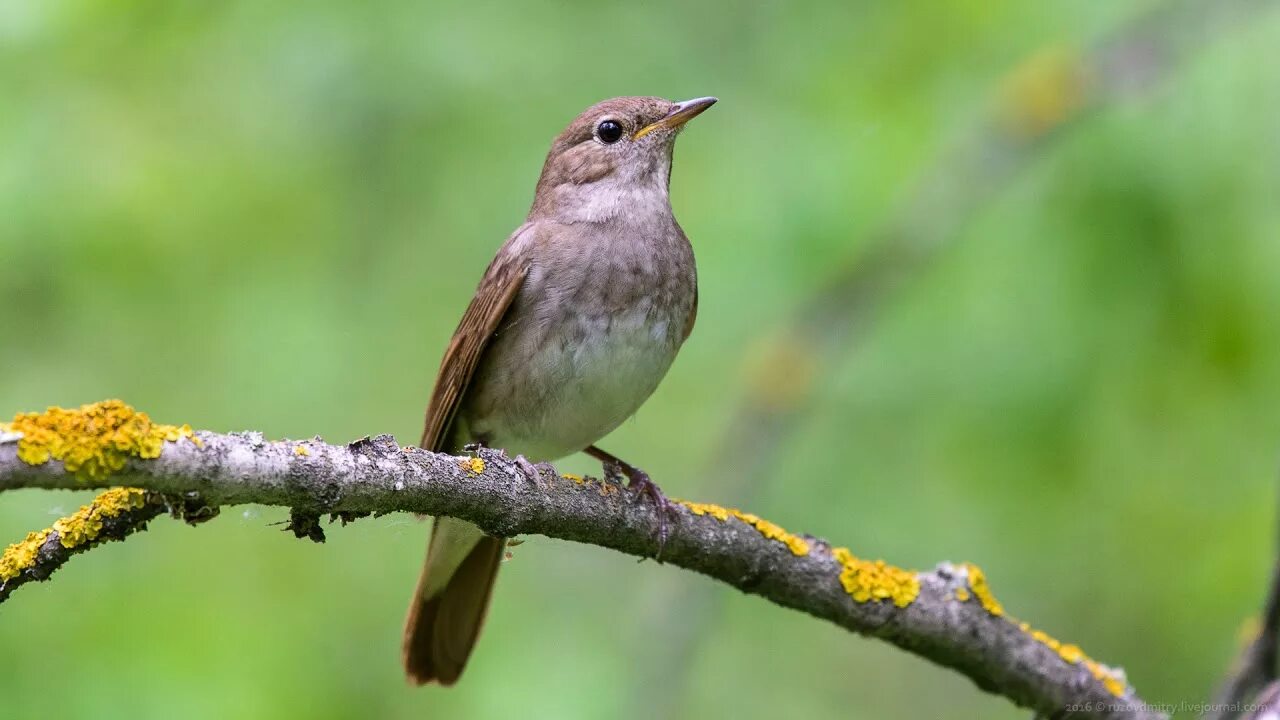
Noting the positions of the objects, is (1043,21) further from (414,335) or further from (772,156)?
(414,335)

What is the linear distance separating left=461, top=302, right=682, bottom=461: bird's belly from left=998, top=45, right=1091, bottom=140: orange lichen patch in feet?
5.39

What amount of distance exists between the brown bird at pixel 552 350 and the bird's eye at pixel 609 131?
8.7 inches

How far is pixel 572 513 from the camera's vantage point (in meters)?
3.90

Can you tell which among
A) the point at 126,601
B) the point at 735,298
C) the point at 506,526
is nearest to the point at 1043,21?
the point at 735,298

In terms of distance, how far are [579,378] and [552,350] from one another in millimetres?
153

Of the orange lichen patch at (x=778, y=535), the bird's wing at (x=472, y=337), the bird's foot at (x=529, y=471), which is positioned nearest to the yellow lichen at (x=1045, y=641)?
the orange lichen patch at (x=778, y=535)

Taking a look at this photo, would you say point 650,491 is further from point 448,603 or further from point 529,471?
point 448,603

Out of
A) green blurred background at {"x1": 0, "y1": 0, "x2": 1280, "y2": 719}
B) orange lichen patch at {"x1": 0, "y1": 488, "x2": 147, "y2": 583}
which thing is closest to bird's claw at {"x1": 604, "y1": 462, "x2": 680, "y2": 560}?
green blurred background at {"x1": 0, "y1": 0, "x2": 1280, "y2": 719}

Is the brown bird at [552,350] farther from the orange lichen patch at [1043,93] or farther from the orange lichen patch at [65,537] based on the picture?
the orange lichen patch at [65,537]

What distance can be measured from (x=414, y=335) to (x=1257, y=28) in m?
4.34

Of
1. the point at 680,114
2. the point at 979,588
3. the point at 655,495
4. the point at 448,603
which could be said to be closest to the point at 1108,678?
the point at 979,588

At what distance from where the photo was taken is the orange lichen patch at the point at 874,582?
14.0 ft

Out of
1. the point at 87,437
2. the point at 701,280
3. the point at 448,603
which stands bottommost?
the point at 87,437

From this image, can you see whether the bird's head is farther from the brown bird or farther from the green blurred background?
the green blurred background
